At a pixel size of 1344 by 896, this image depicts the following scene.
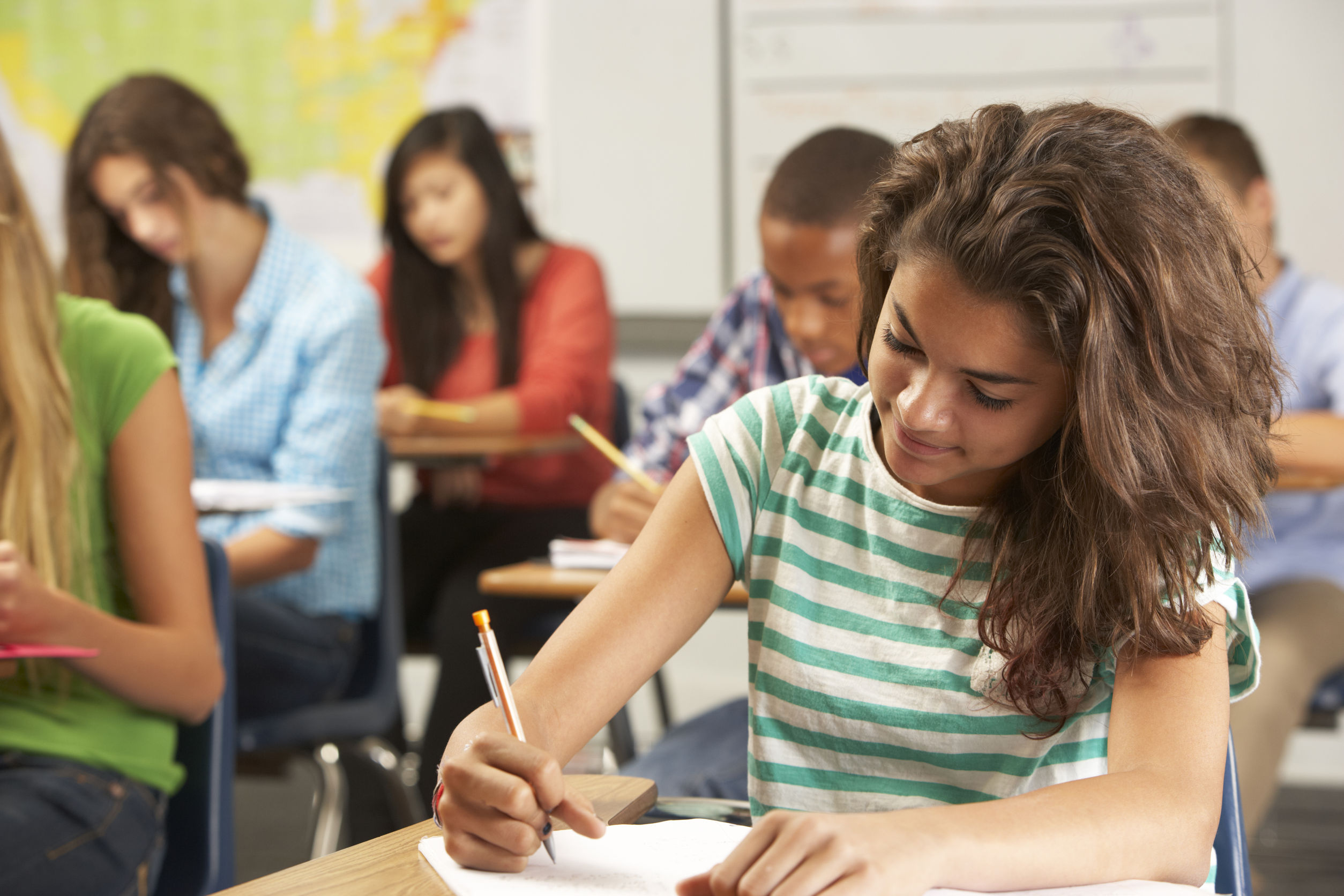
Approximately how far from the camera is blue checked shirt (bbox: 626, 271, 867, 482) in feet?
6.41

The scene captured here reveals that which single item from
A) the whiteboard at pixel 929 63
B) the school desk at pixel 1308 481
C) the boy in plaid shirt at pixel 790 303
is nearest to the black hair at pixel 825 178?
the boy in plaid shirt at pixel 790 303

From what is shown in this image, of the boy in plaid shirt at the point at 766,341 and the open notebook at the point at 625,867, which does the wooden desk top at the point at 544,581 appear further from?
the open notebook at the point at 625,867

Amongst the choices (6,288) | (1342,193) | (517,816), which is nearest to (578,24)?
(1342,193)

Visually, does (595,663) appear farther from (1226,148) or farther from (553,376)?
(553,376)

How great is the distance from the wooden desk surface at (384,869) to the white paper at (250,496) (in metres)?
1.03

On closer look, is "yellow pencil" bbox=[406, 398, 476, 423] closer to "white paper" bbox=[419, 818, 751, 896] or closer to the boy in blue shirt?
the boy in blue shirt

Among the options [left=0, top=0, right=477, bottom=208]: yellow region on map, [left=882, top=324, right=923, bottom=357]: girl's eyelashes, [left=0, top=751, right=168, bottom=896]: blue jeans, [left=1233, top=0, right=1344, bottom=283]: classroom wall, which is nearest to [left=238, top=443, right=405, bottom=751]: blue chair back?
[left=0, top=751, right=168, bottom=896]: blue jeans

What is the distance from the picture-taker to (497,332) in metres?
2.95

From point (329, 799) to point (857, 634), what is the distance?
1.31 meters

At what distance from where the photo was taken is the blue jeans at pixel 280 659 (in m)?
1.94

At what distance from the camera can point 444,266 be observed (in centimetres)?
305

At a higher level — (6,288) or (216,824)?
(6,288)

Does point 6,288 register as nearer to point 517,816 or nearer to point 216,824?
point 216,824

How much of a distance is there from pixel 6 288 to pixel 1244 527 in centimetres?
106
